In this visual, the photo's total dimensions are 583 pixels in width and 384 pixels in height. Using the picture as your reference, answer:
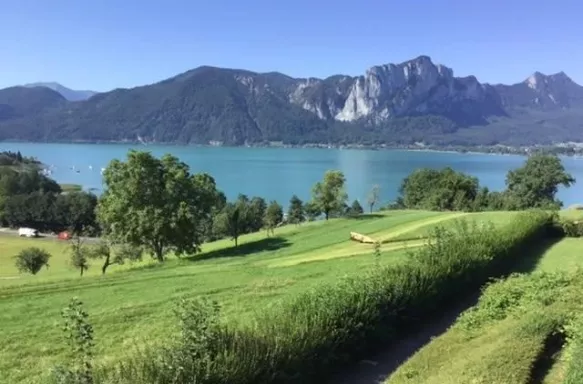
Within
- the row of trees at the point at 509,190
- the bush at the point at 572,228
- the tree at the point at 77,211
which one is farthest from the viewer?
the tree at the point at 77,211

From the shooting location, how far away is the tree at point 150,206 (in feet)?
116

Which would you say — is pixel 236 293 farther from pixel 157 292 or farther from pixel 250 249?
pixel 250 249

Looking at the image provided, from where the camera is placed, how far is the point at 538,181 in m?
74.2

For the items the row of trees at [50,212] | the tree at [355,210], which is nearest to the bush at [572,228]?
the tree at [355,210]

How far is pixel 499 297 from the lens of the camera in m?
14.4

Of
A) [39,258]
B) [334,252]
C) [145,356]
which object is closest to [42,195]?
[39,258]

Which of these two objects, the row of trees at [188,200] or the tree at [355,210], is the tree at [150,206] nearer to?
the row of trees at [188,200]

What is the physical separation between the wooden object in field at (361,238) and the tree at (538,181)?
43.8m

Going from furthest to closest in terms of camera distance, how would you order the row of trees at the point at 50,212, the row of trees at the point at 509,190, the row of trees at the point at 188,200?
the row of trees at the point at 50,212 → the row of trees at the point at 509,190 → the row of trees at the point at 188,200

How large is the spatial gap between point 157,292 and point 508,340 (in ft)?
42.2

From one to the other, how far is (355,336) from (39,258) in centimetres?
4430

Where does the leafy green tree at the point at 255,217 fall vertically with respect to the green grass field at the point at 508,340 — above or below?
below

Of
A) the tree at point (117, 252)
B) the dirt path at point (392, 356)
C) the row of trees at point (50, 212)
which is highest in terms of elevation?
the dirt path at point (392, 356)

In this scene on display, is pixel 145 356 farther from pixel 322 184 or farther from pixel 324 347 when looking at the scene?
pixel 322 184
